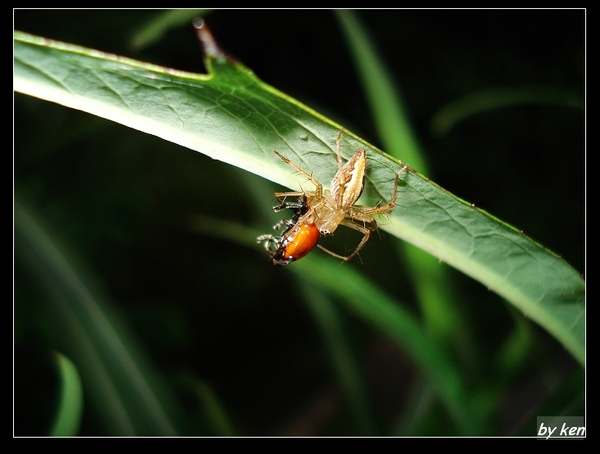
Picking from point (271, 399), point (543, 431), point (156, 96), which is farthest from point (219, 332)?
point (156, 96)

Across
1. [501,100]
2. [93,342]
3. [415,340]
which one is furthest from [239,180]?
[501,100]

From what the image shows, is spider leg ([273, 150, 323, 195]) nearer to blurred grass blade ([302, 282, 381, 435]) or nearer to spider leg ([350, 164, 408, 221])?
spider leg ([350, 164, 408, 221])

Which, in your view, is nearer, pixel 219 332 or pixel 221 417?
pixel 221 417

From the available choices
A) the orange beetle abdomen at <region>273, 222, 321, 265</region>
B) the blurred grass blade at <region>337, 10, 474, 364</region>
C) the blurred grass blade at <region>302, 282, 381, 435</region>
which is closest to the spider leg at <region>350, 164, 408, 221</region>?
the orange beetle abdomen at <region>273, 222, 321, 265</region>

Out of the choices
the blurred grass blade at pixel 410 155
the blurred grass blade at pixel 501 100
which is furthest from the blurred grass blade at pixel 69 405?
the blurred grass blade at pixel 501 100

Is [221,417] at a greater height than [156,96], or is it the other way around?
[156,96]
